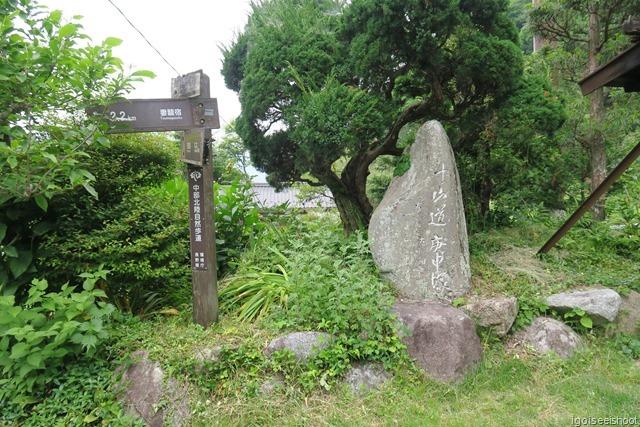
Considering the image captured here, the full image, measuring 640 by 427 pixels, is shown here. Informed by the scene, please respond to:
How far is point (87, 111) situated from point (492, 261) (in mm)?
4513

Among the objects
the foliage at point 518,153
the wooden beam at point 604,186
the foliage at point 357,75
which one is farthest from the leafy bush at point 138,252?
the wooden beam at point 604,186

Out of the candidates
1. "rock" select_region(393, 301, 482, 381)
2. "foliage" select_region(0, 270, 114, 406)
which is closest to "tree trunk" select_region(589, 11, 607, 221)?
"rock" select_region(393, 301, 482, 381)

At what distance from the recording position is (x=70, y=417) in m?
2.84

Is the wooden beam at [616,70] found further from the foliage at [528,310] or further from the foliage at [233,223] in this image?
the foliage at [233,223]

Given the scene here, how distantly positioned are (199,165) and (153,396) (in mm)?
1925

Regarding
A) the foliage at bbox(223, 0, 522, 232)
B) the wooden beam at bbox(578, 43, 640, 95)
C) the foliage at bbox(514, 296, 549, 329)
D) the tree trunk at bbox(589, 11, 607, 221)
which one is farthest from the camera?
the tree trunk at bbox(589, 11, 607, 221)

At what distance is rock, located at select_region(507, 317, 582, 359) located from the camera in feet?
12.2

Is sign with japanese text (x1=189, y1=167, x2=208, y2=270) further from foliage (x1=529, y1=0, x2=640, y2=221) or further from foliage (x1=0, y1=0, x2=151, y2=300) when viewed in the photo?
foliage (x1=529, y1=0, x2=640, y2=221)

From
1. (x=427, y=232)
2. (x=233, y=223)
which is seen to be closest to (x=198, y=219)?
(x=233, y=223)

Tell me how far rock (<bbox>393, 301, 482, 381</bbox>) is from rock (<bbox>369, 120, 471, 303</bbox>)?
509 millimetres

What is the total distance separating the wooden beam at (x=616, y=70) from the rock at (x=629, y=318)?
2.25 m

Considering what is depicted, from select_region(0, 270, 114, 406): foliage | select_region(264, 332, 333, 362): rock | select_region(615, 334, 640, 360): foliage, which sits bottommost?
select_region(615, 334, 640, 360): foliage

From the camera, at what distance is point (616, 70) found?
3.86m

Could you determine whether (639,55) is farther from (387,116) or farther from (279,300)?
(279,300)
